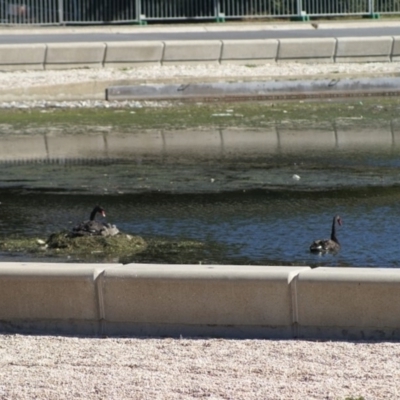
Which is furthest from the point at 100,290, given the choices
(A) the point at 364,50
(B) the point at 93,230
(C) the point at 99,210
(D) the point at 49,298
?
(A) the point at 364,50

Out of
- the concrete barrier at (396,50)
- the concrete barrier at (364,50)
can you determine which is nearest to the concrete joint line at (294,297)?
the concrete barrier at (364,50)

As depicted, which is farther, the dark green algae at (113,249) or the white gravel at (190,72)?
the white gravel at (190,72)

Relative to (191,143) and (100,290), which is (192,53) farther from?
(100,290)

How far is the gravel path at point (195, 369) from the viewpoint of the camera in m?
6.71

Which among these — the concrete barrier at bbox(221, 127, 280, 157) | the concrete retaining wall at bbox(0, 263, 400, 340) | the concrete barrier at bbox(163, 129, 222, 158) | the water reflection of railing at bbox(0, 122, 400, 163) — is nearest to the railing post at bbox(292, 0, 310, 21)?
the water reflection of railing at bbox(0, 122, 400, 163)

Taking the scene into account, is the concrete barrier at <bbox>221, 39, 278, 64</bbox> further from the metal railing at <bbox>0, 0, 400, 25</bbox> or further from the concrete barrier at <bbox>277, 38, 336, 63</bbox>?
the metal railing at <bbox>0, 0, 400, 25</bbox>

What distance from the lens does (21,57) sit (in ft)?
87.4

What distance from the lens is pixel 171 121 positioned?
22.4 m

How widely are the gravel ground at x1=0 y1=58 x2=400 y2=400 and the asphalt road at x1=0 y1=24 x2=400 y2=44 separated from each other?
25.5 m

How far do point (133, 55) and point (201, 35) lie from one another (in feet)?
26.1

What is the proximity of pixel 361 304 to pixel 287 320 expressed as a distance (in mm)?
481

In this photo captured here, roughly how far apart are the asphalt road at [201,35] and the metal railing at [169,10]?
208 cm

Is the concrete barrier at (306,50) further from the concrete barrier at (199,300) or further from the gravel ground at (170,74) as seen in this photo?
the concrete barrier at (199,300)

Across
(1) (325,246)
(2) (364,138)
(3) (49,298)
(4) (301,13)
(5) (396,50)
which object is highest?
(3) (49,298)
